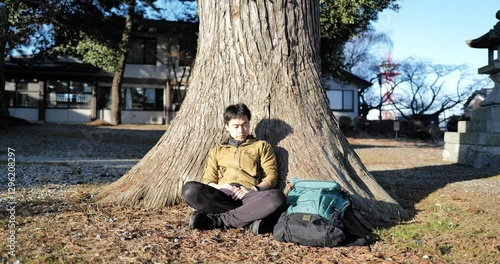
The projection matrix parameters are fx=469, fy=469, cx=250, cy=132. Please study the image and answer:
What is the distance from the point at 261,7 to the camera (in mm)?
4809

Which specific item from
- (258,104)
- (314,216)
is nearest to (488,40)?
(258,104)

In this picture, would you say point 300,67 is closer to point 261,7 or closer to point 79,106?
point 261,7

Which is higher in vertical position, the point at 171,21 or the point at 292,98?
the point at 171,21

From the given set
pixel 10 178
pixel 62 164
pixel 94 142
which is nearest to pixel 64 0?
pixel 94 142

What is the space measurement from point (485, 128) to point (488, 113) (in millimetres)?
328

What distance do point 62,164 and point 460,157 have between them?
8.55 metres

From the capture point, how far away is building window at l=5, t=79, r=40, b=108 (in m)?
26.8

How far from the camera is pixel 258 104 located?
4.85m

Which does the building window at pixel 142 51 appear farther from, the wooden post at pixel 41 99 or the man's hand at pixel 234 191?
the man's hand at pixel 234 191

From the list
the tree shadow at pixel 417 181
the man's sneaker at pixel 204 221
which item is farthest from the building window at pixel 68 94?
the man's sneaker at pixel 204 221

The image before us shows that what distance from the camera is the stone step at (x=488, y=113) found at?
32.4 ft

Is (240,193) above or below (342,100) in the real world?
below

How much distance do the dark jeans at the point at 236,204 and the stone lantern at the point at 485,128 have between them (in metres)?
7.52

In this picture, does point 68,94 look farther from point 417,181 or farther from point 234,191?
point 234,191
